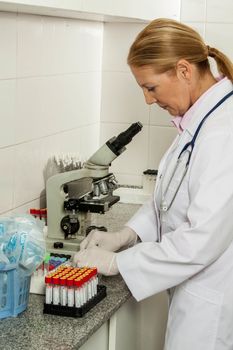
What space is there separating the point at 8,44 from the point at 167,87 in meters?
0.61

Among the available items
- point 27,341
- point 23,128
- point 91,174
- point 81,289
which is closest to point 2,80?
point 23,128

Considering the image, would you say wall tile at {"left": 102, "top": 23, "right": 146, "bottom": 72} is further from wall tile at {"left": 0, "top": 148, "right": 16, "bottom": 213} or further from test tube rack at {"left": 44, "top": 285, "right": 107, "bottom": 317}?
test tube rack at {"left": 44, "top": 285, "right": 107, "bottom": 317}

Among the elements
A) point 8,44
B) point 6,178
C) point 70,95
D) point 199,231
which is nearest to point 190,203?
point 199,231

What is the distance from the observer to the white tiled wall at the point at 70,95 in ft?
7.35

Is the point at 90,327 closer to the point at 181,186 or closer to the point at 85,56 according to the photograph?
the point at 181,186

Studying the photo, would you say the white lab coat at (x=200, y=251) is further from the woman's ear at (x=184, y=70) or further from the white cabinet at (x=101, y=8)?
the white cabinet at (x=101, y=8)

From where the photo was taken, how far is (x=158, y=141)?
2986 mm

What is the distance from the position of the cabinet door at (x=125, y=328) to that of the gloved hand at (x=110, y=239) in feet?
0.57

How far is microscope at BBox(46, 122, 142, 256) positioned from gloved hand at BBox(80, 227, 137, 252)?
96mm

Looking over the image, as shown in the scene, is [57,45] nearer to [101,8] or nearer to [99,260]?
[101,8]

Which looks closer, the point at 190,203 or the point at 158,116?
the point at 190,203

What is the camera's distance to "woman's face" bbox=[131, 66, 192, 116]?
1825mm

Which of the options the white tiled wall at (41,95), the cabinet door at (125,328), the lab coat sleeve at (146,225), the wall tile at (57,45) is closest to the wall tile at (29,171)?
the white tiled wall at (41,95)

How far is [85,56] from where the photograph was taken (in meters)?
2.86
